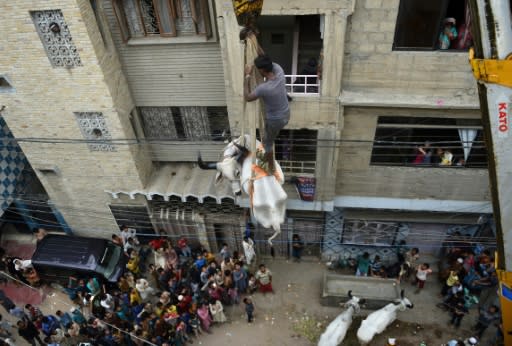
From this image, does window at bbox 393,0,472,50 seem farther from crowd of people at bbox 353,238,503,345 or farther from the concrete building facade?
crowd of people at bbox 353,238,503,345

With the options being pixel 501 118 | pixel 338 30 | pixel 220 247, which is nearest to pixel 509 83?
pixel 501 118

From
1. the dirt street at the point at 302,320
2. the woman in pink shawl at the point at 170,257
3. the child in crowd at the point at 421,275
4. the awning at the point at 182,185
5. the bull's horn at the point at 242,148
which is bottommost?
the dirt street at the point at 302,320

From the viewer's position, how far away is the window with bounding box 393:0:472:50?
873 cm

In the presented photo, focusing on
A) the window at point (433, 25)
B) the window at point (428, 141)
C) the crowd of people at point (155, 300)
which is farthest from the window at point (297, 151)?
the crowd of people at point (155, 300)

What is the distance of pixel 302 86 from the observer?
1020 centimetres

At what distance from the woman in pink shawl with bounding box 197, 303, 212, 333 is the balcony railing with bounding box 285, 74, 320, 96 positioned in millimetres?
7090

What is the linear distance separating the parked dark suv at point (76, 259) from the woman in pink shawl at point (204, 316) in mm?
3398

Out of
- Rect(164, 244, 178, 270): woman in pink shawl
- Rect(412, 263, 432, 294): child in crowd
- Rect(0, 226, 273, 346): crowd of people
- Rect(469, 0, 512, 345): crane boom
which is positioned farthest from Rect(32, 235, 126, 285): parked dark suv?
Rect(469, 0, 512, 345): crane boom

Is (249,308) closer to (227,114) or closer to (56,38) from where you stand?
(227,114)

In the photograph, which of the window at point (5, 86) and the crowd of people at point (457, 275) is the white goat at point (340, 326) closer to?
the crowd of people at point (457, 275)

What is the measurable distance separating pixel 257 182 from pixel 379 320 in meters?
8.11

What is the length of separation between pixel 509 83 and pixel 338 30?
4.56m

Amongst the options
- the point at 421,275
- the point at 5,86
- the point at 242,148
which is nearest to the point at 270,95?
the point at 242,148

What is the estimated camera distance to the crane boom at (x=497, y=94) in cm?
463
